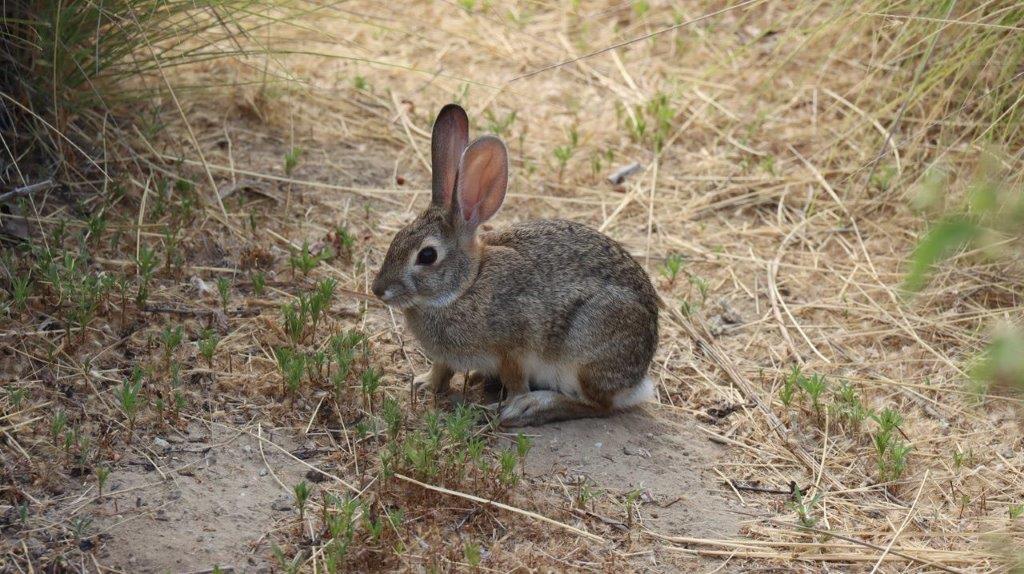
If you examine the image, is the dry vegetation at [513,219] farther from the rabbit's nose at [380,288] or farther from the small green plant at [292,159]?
the rabbit's nose at [380,288]

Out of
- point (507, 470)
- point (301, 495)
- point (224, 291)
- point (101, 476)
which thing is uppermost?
point (224, 291)

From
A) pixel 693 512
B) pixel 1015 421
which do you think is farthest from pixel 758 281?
pixel 693 512

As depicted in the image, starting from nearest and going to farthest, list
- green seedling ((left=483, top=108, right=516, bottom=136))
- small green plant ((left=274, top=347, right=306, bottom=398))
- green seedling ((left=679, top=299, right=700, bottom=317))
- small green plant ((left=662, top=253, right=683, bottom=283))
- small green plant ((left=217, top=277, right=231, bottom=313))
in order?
small green plant ((left=274, top=347, right=306, bottom=398)) → small green plant ((left=217, top=277, right=231, bottom=313)) → green seedling ((left=679, top=299, right=700, bottom=317)) → small green plant ((left=662, top=253, right=683, bottom=283)) → green seedling ((left=483, top=108, right=516, bottom=136))

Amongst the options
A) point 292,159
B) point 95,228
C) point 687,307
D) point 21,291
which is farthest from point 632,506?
point 292,159

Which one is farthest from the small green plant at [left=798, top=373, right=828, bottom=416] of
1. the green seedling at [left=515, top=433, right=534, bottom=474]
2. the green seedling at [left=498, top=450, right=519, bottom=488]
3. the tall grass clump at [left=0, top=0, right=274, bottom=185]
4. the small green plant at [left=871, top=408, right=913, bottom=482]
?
the tall grass clump at [left=0, top=0, right=274, bottom=185]

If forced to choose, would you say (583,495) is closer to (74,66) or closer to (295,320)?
(295,320)

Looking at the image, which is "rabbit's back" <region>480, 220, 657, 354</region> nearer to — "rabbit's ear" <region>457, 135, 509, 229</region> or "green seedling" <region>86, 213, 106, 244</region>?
"rabbit's ear" <region>457, 135, 509, 229</region>

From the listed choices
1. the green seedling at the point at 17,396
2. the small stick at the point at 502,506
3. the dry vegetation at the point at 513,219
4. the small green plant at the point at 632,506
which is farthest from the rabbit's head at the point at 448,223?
the green seedling at the point at 17,396

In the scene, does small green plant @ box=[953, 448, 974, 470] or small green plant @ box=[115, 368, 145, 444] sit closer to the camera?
small green plant @ box=[115, 368, 145, 444]
